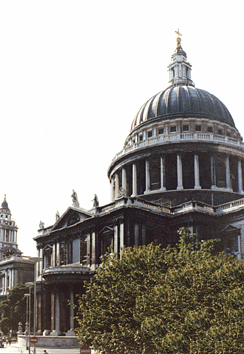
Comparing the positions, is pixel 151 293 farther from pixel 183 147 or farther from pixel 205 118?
pixel 205 118

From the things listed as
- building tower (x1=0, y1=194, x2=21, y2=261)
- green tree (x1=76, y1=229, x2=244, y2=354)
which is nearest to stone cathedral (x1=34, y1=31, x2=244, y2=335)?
green tree (x1=76, y1=229, x2=244, y2=354)

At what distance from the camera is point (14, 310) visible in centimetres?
8162

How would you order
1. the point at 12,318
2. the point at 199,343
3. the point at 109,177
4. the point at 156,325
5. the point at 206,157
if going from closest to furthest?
the point at 199,343 < the point at 156,325 < the point at 206,157 < the point at 12,318 < the point at 109,177

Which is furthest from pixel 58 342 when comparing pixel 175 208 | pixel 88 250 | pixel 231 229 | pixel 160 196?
pixel 160 196

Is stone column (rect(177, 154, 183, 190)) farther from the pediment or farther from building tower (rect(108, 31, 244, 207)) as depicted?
the pediment

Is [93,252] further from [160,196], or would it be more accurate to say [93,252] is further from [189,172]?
[189,172]

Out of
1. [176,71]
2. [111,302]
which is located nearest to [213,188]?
[176,71]

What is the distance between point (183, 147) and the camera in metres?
74.9

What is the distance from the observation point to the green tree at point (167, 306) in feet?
101

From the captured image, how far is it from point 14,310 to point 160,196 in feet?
101

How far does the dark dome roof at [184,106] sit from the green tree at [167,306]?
153 feet

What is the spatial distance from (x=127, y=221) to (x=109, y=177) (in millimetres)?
29118

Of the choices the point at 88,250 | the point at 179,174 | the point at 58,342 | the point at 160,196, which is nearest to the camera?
the point at 58,342

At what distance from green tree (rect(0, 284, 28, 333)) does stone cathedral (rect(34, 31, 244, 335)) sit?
205 inches
